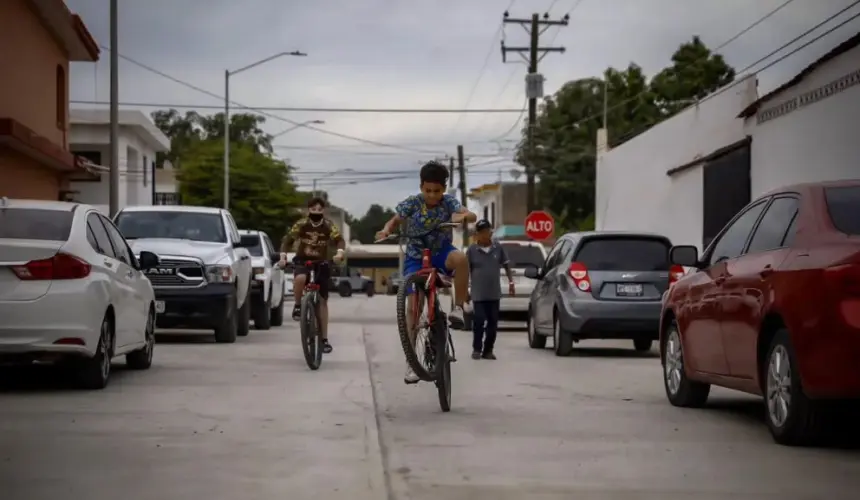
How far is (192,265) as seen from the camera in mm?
18516

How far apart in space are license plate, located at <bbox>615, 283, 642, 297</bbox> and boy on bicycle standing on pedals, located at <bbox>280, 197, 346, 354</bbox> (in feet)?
12.9

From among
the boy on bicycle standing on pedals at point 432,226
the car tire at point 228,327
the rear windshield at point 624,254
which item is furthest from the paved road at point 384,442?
the car tire at point 228,327

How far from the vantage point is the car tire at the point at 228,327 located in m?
18.8

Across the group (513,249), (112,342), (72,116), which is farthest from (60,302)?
(72,116)

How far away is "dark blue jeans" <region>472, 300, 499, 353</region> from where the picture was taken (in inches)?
667

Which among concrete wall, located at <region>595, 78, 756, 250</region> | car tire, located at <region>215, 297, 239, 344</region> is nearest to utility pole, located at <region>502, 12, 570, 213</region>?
concrete wall, located at <region>595, 78, 756, 250</region>

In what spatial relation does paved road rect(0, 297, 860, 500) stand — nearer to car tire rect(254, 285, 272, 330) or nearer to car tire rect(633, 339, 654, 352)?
car tire rect(633, 339, 654, 352)

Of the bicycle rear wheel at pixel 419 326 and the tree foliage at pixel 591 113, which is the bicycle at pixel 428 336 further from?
the tree foliage at pixel 591 113

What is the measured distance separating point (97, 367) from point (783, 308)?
5.95m

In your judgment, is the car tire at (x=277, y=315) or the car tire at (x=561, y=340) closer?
the car tire at (x=561, y=340)

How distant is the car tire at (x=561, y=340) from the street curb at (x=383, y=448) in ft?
14.4

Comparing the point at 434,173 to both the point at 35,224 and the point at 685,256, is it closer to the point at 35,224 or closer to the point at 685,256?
the point at 685,256

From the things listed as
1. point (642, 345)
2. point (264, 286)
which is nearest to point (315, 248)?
point (642, 345)

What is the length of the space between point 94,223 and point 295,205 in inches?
2378
